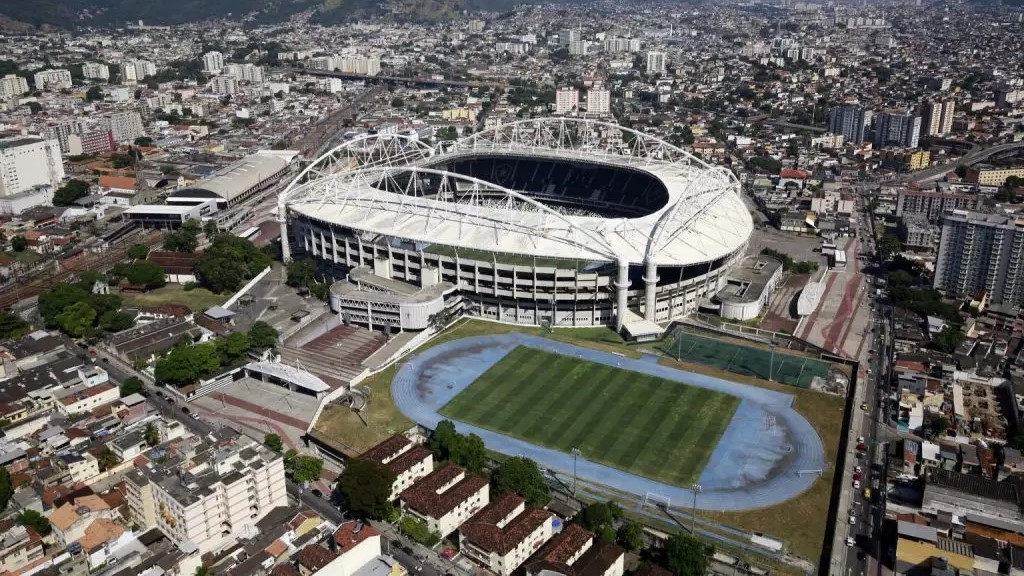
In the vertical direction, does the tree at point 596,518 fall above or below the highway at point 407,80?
below

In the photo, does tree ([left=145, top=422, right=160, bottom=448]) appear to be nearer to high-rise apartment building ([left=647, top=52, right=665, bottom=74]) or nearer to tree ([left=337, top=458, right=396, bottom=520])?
tree ([left=337, top=458, right=396, bottom=520])

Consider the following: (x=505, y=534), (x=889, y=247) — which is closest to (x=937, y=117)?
(x=889, y=247)

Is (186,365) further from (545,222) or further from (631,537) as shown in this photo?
(631,537)

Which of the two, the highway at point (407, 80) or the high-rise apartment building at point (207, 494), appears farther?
the highway at point (407, 80)

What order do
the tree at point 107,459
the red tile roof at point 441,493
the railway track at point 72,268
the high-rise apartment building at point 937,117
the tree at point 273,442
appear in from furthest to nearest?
the high-rise apartment building at point 937,117 → the railway track at point 72,268 → the tree at point 273,442 → the tree at point 107,459 → the red tile roof at point 441,493

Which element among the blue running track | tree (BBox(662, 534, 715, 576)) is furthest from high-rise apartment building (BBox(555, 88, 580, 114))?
tree (BBox(662, 534, 715, 576))

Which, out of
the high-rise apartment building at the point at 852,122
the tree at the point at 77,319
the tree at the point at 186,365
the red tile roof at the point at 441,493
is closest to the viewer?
the red tile roof at the point at 441,493

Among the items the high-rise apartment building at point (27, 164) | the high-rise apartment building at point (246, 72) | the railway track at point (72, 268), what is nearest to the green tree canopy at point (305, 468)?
the railway track at point (72, 268)

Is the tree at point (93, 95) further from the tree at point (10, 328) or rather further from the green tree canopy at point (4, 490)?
the green tree canopy at point (4, 490)
